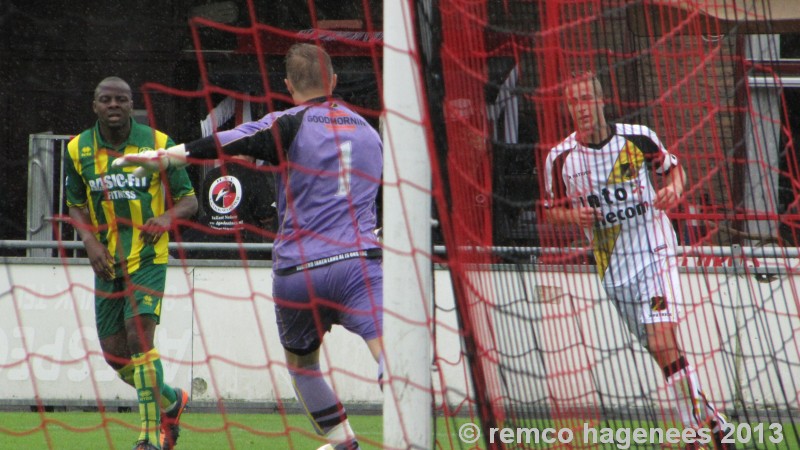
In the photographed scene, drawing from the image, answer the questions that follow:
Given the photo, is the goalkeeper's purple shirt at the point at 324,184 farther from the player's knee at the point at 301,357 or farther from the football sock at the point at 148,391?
the football sock at the point at 148,391

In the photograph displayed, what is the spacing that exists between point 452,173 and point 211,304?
510 centimetres

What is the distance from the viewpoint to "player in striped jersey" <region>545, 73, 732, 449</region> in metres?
5.70

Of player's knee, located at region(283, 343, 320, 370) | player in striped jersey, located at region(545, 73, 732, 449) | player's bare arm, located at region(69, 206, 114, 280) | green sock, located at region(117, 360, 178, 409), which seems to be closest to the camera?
player's knee, located at region(283, 343, 320, 370)

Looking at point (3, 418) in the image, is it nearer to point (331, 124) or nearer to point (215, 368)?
point (215, 368)

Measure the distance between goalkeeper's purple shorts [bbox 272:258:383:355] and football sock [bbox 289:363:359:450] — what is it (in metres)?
0.23

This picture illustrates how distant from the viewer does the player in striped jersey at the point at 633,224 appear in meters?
5.70

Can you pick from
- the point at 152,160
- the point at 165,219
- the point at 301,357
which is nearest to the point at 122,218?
the point at 165,219

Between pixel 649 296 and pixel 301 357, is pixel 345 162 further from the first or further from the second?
pixel 649 296

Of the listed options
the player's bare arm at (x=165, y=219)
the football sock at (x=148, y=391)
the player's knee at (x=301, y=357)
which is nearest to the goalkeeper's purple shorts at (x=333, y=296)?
the player's knee at (x=301, y=357)

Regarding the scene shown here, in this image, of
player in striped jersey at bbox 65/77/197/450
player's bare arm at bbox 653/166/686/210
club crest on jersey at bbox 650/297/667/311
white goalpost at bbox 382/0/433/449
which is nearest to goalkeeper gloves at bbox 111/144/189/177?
white goalpost at bbox 382/0/433/449

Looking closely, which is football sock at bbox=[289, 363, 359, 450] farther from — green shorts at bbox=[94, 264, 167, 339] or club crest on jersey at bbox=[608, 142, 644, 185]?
club crest on jersey at bbox=[608, 142, 644, 185]

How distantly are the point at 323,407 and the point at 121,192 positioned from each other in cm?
183

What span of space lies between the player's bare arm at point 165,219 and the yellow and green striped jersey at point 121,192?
8 cm

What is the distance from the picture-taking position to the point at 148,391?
238 inches
